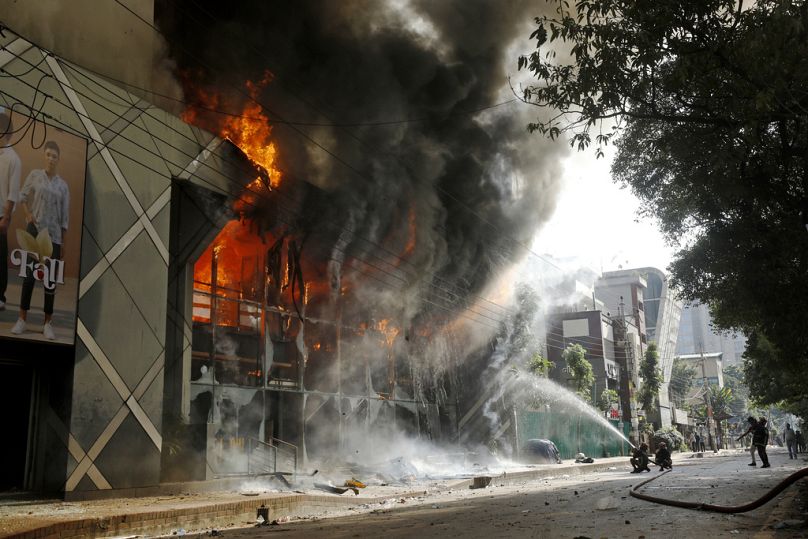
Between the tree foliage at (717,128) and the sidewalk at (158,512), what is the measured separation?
26.1 feet

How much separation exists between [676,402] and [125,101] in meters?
84.3

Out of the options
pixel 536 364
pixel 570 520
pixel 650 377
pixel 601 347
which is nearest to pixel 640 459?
pixel 536 364

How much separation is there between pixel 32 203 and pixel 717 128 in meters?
12.2

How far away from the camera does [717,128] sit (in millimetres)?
10766

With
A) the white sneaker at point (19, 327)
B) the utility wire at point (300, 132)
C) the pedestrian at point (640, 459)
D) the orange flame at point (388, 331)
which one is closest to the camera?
the white sneaker at point (19, 327)

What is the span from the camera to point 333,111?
71.6ft

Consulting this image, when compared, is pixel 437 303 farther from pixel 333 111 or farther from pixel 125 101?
pixel 125 101

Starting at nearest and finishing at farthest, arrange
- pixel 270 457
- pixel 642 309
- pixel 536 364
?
1. pixel 270 457
2. pixel 536 364
3. pixel 642 309

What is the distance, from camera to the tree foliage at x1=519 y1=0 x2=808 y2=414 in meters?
8.88

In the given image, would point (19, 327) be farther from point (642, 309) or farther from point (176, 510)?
point (642, 309)

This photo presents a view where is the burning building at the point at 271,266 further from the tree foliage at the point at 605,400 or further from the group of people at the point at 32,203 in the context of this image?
the tree foliage at the point at 605,400

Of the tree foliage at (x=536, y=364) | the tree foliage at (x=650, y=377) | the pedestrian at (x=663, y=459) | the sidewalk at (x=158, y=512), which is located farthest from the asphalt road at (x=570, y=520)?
the tree foliage at (x=650, y=377)

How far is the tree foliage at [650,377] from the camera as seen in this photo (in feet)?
193

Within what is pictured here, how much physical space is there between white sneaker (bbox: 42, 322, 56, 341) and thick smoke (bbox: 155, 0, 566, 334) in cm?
963
